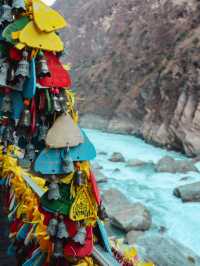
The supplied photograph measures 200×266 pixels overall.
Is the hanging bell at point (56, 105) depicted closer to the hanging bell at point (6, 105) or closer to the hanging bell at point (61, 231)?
the hanging bell at point (6, 105)

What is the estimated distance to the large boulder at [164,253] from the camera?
770 centimetres

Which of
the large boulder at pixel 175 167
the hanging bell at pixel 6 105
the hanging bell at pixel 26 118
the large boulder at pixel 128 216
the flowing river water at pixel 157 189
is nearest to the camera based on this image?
the hanging bell at pixel 26 118

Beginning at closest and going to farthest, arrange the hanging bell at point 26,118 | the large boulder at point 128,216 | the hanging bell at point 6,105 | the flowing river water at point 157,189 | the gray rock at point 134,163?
the hanging bell at point 26,118 < the hanging bell at point 6,105 < the large boulder at point 128,216 < the flowing river water at point 157,189 < the gray rock at point 134,163

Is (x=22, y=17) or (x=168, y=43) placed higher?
(x=168, y=43)

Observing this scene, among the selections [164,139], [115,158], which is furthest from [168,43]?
[115,158]

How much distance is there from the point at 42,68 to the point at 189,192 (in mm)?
11891

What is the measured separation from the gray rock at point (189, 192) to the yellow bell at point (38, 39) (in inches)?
461

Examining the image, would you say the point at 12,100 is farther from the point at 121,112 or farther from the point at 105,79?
the point at 105,79

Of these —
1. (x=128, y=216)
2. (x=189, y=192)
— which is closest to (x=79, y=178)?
(x=128, y=216)

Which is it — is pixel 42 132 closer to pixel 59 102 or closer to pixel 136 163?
pixel 59 102

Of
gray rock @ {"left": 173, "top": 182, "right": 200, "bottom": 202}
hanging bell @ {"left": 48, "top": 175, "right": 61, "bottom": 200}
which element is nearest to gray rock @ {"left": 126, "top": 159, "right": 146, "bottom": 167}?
gray rock @ {"left": 173, "top": 182, "right": 200, "bottom": 202}

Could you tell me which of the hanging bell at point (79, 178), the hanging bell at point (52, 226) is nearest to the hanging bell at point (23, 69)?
the hanging bell at point (79, 178)

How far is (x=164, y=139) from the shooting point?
25297mm

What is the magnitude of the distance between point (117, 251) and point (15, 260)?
775mm
